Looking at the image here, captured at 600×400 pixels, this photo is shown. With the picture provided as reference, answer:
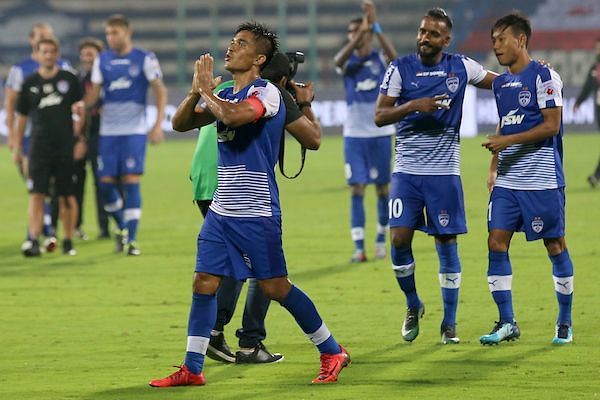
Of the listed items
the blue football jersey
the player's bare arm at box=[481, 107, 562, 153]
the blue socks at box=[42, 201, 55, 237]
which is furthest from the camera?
the blue socks at box=[42, 201, 55, 237]

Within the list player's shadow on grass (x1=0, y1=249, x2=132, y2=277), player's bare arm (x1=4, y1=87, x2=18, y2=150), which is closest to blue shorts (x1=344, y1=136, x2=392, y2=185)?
player's shadow on grass (x1=0, y1=249, x2=132, y2=277)

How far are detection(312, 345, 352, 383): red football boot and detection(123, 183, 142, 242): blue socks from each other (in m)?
7.29

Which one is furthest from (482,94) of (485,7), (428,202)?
(428,202)

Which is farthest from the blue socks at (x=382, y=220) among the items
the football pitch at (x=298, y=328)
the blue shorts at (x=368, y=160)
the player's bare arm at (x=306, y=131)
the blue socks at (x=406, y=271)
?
the player's bare arm at (x=306, y=131)

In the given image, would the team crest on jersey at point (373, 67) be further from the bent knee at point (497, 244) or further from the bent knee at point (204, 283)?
the bent knee at point (204, 283)

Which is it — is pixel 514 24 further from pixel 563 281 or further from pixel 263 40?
pixel 263 40

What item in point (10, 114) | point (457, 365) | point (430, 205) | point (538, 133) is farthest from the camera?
point (10, 114)

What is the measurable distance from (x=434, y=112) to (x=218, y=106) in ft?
7.93

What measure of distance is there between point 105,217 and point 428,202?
25.8ft

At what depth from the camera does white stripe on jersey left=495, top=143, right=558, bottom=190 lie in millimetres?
8906

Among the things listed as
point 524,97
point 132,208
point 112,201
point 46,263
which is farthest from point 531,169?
point 112,201

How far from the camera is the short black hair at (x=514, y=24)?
8.88 metres

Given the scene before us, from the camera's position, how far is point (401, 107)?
29.3ft

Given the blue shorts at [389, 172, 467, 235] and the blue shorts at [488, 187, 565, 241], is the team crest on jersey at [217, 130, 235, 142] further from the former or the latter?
the blue shorts at [488, 187, 565, 241]
